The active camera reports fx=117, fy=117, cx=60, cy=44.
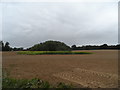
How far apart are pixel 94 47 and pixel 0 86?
36.4m

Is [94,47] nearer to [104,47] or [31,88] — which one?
[104,47]

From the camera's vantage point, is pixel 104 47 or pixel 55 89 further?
pixel 104 47

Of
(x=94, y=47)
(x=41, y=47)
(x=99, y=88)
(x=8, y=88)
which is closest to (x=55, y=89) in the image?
(x=8, y=88)

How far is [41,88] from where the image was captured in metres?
2.84

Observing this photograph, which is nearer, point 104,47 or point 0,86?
point 0,86

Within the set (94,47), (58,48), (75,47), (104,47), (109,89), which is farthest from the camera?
(75,47)

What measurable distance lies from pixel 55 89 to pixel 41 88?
341mm

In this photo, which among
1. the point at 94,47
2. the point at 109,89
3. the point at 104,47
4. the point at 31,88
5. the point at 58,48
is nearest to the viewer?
the point at 31,88

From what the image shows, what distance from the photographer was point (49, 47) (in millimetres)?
40781

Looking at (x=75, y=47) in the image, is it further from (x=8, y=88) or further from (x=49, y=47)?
(x=8, y=88)

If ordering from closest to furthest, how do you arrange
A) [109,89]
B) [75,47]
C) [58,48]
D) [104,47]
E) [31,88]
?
[31,88] < [109,89] < [104,47] < [58,48] < [75,47]

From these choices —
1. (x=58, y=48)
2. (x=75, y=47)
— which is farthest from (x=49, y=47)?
(x=75, y=47)

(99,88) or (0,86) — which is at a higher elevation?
(0,86)

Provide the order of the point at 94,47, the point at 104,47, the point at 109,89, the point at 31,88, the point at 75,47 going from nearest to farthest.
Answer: the point at 31,88 → the point at 109,89 → the point at 104,47 → the point at 94,47 → the point at 75,47
